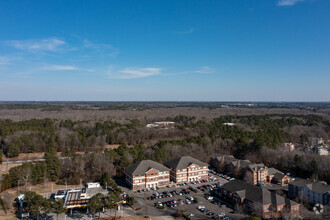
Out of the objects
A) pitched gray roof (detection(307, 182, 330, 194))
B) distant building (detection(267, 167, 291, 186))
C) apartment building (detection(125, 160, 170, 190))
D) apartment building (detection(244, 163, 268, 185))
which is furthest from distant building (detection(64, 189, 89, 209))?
distant building (detection(267, 167, 291, 186))

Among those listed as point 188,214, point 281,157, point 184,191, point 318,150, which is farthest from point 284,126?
point 188,214

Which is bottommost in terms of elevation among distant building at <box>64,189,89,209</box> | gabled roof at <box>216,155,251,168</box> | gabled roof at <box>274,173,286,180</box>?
gabled roof at <box>274,173,286,180</box>

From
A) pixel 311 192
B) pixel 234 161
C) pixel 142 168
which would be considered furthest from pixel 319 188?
pixel 142 168

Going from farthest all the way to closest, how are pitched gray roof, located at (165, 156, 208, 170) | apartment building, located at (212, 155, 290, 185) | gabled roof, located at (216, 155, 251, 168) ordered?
1. gabled roof, located at (216, 155, 251, 168)
2. pitched gray roof, located at (165, 156, 208, 170)
3. apartment building, located at (212, 155, 290, 185)

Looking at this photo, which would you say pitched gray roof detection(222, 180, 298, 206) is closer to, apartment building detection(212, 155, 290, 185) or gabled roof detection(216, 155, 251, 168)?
apartment building detection(212, 155, 290, 185)

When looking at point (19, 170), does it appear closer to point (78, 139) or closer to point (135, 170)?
point (135, 170)

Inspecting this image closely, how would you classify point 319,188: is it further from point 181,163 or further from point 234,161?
point 181,163
